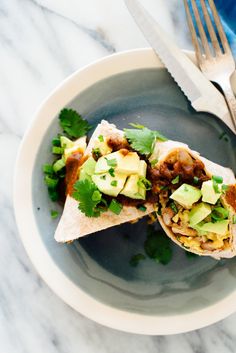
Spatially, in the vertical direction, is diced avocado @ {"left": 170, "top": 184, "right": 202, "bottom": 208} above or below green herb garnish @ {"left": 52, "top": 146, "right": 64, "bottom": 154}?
below

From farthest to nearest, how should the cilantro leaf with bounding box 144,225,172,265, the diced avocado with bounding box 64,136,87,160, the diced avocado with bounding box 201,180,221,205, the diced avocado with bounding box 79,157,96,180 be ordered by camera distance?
the cilantro leaf with bounding box 144,225,172,265
the diced avocado with bounding box 64,136,87,160
the diced avocado with bounding box 79,157,96,180
the diced avocado with bounding box 201,180,221,205

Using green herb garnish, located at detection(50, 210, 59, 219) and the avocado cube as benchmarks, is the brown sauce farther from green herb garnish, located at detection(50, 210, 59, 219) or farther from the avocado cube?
green herb garnish, located at detection(50, 210, 59, 219)

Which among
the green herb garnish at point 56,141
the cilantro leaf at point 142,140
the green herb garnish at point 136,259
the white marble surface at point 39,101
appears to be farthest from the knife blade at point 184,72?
the green herb garnish at point 136,259

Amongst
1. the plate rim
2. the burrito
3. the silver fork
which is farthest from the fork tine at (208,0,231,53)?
the burrito

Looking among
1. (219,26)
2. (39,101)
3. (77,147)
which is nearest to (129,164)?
(77,147)

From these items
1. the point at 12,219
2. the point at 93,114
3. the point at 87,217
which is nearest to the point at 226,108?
the point at 93,114

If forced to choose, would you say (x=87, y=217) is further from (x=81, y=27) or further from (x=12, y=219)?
(x=81, y=27)
